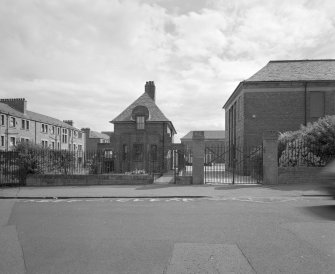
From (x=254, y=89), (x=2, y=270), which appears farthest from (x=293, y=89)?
(x=2, y=270)

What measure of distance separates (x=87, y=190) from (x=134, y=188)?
2034 millimetres

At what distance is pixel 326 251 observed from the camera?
18.6 ft

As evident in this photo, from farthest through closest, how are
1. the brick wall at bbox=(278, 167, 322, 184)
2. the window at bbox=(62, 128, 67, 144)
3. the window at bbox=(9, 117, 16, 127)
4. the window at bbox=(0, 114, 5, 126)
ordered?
the window at bbox=(62, 128, 67, 144) < the window at bbox=(9, 117, 16, 127) < the window at bbox=(0, 114, 5, 126) < the brick wall at bbox=(278, 167, 322, 184)

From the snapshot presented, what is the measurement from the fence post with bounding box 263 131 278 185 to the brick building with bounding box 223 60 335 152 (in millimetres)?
10356

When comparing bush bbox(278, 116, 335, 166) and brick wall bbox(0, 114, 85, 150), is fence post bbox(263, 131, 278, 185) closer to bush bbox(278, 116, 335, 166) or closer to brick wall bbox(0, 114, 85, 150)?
bush bbox(278, 116, 335, 166)

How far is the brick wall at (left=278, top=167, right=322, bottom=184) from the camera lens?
16703mm

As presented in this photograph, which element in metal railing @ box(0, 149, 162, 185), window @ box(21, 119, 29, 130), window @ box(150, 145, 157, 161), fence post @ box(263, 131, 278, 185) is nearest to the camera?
fence post @ box(263, 131, 278, 185)

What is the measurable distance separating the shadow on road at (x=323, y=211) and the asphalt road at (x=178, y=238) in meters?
0.02

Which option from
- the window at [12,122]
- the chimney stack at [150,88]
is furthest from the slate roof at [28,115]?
the chimney stack at [150,88]

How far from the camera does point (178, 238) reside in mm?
6637

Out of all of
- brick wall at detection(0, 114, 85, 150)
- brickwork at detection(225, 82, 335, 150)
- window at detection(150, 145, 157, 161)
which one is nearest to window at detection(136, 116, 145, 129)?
window at detection(150, 145, 157, 161)

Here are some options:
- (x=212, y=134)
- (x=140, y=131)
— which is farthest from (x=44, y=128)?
(x=212, y=134)

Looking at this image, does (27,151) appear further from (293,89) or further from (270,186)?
(293,89)

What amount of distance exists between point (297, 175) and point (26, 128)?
155 ft
